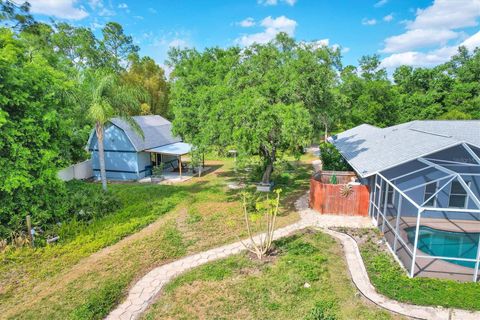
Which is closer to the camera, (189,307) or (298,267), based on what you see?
(189,307)

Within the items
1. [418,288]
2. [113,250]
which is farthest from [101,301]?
[418,288]

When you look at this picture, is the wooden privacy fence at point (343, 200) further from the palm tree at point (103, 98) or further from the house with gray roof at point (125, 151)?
the house with gray roof at point (125, 151)

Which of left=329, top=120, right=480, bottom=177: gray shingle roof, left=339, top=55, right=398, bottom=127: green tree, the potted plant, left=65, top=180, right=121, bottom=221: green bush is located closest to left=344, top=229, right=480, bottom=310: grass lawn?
left=329, top=120, right=480, bottom=177: gray shingle roof

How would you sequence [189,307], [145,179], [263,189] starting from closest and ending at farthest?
[189,307] < [263,189] < [145,179]

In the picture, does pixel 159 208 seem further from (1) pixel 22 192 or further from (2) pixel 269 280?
(2) pixel 269 280

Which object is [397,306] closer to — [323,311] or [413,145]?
[323,311]

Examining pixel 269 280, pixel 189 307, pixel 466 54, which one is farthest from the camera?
pixel 466 54

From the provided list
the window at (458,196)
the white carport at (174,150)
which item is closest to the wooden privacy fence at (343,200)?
the window at (458,196)

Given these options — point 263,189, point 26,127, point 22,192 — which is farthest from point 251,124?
point 22,192
